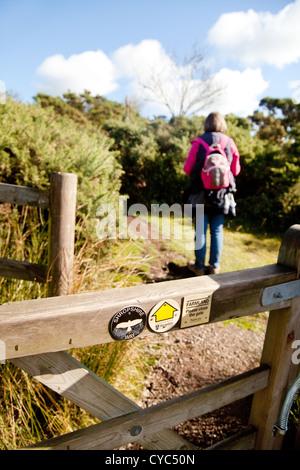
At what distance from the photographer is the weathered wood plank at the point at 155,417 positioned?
3.78ft

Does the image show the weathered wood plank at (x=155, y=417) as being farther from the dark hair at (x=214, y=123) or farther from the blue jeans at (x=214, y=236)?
the dark hair at (x=214, y=123)

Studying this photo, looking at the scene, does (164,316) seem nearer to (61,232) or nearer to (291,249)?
(291,249)

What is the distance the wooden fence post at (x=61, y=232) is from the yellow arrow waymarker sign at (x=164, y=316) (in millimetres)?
1042

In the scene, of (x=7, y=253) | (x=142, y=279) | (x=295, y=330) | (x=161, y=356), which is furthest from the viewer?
(x=142, y=279)

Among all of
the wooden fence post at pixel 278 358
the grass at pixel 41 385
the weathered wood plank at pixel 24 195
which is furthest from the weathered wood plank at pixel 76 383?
the weathered wood plank at pixel 24 195

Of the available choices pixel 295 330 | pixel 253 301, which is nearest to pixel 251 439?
pixel 295 330

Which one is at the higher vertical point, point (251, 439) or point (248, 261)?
point (248, 261)

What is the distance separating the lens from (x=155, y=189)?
907 centimetres

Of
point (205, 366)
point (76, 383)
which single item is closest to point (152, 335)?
point (76, 383)

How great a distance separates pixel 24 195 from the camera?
2.27m

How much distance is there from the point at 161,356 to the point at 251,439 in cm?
127

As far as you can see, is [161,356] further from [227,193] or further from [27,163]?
[27,163]

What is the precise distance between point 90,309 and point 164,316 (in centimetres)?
28

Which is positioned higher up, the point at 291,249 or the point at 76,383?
the point at 291,249
